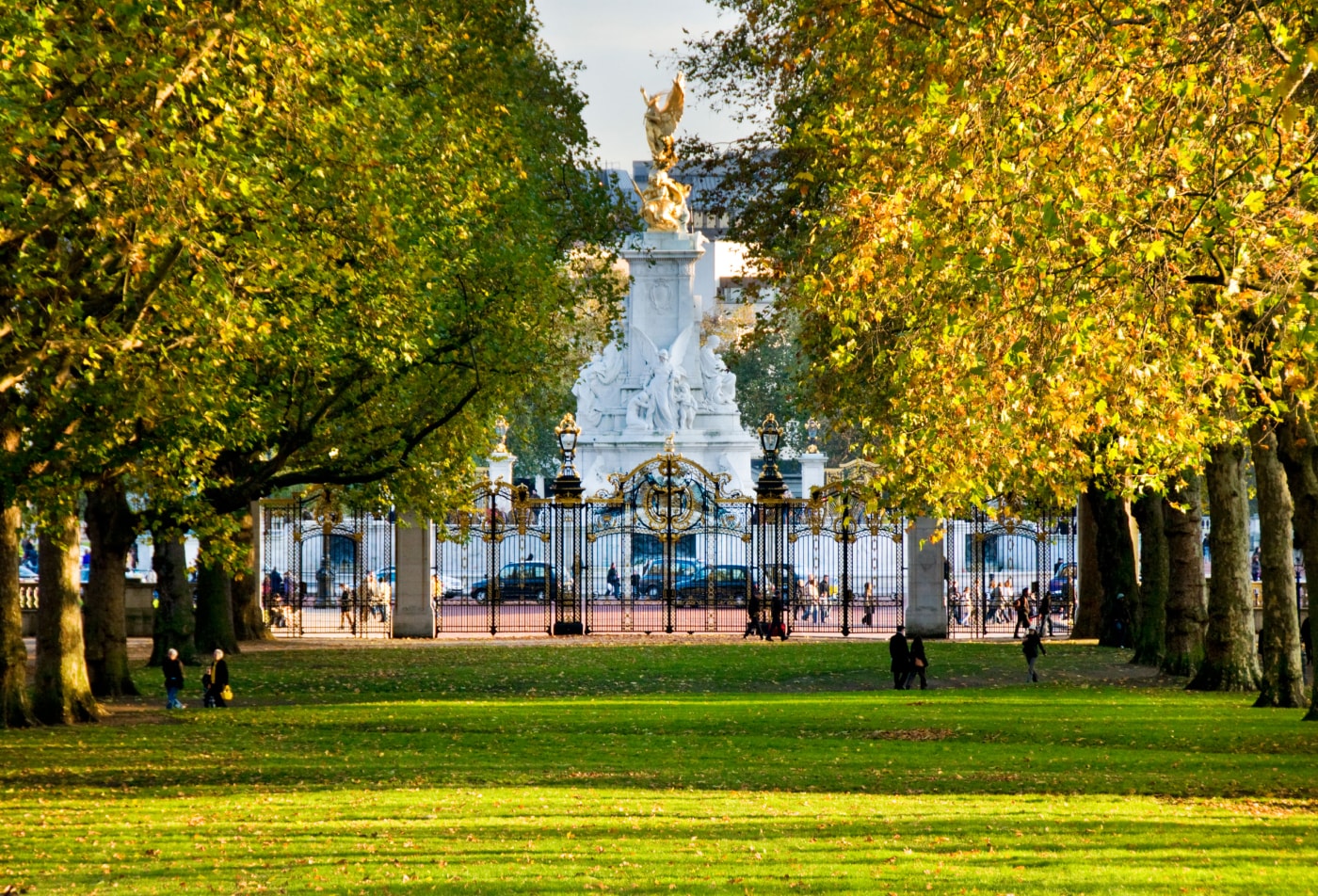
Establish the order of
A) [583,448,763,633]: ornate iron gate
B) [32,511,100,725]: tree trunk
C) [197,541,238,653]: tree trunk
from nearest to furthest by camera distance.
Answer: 1. [32,511,100,725]: tree trunk
2. [197,541,238,653]: tree trunk
3. [583,448,763,633]: ornate iron gate

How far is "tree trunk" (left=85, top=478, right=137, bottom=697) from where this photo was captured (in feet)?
68.6

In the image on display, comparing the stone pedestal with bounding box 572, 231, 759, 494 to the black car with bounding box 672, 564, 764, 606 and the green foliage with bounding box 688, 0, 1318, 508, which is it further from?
the green foliage with bounding box 688, 0, 1318, 508

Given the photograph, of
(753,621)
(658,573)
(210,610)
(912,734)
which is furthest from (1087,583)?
(210,610)

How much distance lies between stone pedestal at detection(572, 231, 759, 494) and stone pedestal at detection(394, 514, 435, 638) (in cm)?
1771

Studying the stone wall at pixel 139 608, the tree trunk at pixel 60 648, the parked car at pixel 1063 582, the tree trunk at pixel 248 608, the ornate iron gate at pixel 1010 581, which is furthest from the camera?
the parked car at pixel 1063 582

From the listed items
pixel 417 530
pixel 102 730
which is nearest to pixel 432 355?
pixel 102 730

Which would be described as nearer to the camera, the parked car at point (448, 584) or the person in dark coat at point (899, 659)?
the person in dark coat at point (899, 659)

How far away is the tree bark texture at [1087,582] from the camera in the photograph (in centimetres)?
3350

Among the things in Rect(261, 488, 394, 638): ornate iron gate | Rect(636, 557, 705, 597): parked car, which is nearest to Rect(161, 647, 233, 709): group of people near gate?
Rect(261, 488, 394, 638): ornate iron gate

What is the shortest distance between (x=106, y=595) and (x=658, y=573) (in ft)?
71.1

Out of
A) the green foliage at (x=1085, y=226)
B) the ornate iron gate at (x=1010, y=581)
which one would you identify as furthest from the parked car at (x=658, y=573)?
the green foliage at (x=1085, y=226)

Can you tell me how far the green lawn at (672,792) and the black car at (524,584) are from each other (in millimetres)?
15879

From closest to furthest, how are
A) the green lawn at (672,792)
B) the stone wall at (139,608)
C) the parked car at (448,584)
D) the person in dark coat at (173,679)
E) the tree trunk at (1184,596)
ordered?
the green lawn at (672,792), the person in dark coat at (173,679), the tree trunk at (1184,596), the stone wall at (139,608), the parked car at (448,584)

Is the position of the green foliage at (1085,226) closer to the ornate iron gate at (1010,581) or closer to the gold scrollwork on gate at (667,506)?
the ornate iron gate at (1010,581)
